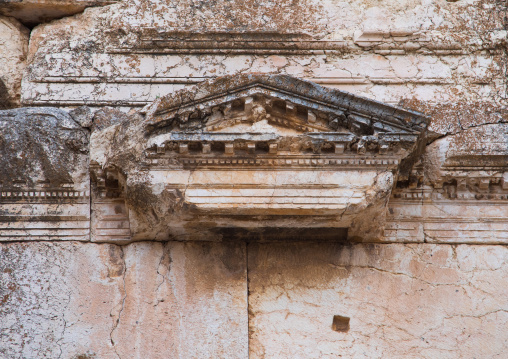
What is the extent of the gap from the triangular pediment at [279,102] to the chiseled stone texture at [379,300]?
39.0 inches

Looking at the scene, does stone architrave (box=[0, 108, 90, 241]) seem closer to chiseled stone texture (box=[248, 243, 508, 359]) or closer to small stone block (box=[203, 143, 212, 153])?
small stone block (box=[203, 143, 212, 153])

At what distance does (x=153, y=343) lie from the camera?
566 centimetres

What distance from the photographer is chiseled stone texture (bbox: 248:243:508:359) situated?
5723 mm

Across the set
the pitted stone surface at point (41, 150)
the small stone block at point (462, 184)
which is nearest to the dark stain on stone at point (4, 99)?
the pitted stone surface at point (41, 150)

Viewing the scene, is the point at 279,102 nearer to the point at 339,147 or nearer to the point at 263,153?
the point at 263,153

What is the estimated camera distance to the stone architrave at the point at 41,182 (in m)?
5.93

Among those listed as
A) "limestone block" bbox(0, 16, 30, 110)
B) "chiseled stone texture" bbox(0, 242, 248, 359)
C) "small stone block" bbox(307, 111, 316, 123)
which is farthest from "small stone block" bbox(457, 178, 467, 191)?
"limestone block" bbox(0, 16, 30, 110)

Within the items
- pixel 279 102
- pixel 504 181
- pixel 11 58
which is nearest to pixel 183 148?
pixel 279 102

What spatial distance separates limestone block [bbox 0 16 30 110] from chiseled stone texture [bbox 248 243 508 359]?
91.0 inches

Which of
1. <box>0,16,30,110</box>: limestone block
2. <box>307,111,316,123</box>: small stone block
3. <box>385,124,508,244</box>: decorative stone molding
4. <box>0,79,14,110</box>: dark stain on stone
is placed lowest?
<box>385,124,508,244</box>: decorative stone molding

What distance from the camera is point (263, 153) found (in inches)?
221

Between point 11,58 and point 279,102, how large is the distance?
8.03ft

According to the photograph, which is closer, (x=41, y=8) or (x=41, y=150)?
(x=41, y=150)

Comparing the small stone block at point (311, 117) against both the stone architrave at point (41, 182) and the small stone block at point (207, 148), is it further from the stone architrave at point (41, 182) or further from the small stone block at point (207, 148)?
the stone architrave at point (41, 182)
